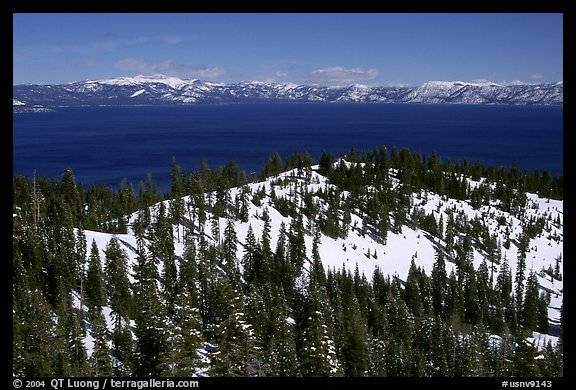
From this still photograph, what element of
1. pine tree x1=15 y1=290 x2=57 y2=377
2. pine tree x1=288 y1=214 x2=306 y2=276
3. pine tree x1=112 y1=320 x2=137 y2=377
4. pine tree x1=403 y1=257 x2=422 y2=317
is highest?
pine tree x1=15 y1=290 x2=57 y2=377

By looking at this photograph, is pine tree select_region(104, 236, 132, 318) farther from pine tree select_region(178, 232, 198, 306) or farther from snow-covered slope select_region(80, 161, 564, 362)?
snow-covered slope select_region(80, 161, 564, 362)

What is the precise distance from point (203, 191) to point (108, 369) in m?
71.2

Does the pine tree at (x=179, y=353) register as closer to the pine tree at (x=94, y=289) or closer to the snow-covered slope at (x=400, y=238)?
the pine tree at (x=94, y=289)

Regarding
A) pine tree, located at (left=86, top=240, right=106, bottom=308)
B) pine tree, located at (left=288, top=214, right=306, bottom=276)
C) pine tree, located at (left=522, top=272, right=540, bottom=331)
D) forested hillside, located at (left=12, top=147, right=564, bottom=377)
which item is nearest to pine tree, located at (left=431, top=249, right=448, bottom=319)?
forested hillside, located at (left=12, top=147, right=564, bottom=377)

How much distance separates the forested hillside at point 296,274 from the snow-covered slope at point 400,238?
551 mm

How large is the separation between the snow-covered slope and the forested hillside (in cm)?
55

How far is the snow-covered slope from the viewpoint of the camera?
101 m

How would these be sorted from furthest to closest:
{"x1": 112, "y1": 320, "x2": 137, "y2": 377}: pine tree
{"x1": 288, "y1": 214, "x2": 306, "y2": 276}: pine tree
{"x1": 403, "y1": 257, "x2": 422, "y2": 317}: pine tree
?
{"x1": 288, "y1": 214, "x2": 306, "y2": 276}: pine tree < {"x1": 403, "y1": 257, "x2": 422, "y2": 317}: pine tree < {"x1": 112, "y1": 320, "x2": 137, "y2": 377}: pine tree

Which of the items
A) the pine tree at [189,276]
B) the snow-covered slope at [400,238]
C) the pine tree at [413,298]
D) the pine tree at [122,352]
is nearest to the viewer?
the pine tree at [122,352]

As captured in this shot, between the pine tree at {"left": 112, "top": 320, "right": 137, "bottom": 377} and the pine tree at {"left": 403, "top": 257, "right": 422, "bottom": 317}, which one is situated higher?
the pine tree at {"left": 112, "top": 320, "right": 137, "bottom": 377}

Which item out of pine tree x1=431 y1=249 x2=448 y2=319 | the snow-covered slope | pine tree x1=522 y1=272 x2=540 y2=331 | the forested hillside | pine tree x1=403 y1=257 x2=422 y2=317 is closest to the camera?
the forested hillside

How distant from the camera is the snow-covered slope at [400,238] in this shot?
101481 millimetres

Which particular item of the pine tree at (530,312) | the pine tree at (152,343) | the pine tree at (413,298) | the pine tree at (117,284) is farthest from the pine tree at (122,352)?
the pine tree at (530,312)
